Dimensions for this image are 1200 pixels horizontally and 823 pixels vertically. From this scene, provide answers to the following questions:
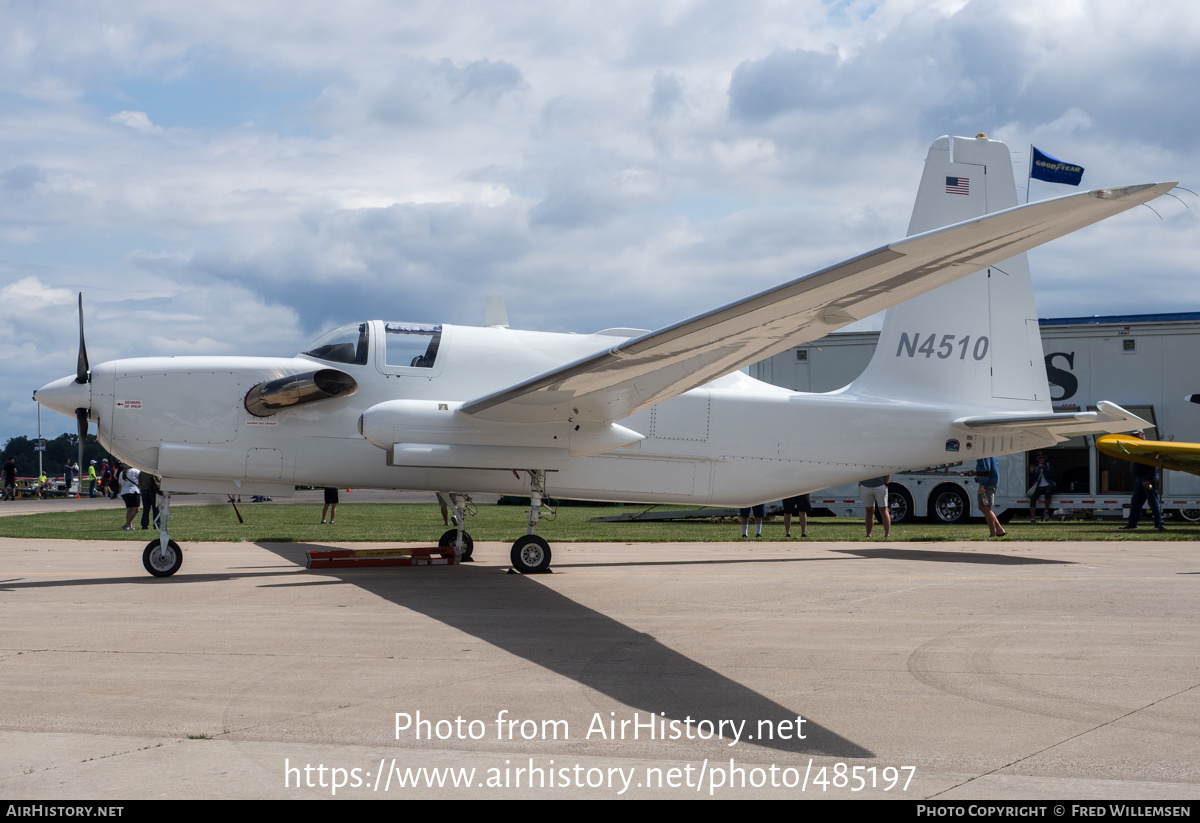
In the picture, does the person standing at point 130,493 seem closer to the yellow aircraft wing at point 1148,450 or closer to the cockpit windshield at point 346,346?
the cockpit windshield at point 346,346

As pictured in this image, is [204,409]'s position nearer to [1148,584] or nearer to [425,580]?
[425,580]

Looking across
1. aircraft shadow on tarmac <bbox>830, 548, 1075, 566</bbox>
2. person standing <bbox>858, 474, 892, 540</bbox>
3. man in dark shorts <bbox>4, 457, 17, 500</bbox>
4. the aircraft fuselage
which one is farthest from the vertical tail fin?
man in dark shorts <bbox>4, 457, 17, 500</bbox>

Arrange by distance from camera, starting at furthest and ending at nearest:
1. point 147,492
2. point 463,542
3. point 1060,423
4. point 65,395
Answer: point 147,492
point 463,542
point 1060,423
point 65,395

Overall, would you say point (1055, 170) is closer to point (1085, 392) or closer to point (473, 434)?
point (1085, 392)

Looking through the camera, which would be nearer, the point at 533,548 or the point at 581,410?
the point at 581,410

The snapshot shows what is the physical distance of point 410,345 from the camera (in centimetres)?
1160

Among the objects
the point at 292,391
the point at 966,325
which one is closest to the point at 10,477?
the point at 292,391

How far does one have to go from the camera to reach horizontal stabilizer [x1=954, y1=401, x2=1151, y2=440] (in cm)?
1165

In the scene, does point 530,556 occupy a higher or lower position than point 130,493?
lower

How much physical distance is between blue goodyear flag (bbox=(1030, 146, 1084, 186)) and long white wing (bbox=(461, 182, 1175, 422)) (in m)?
13.0

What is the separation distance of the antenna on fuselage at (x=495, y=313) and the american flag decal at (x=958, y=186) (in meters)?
6.58

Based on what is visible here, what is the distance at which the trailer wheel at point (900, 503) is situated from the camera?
80.4 feet

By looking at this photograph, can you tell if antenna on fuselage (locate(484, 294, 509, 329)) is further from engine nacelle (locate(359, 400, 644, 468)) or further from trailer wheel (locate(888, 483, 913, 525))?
trailer wheel (locate(888, 483, 913, 525))

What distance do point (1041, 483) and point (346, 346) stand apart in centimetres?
1782
